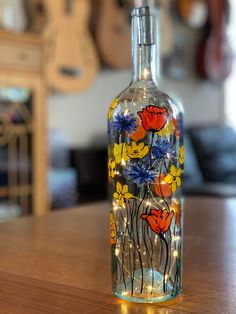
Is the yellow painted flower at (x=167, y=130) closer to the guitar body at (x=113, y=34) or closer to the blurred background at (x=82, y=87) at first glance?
the blurred background at (x=82, y=87)

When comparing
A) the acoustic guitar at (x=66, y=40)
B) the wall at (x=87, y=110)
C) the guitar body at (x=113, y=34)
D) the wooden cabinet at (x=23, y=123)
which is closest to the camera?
the wooden cabinet at (x=23, y=123)

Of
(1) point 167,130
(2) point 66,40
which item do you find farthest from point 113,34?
(1) point 167,130

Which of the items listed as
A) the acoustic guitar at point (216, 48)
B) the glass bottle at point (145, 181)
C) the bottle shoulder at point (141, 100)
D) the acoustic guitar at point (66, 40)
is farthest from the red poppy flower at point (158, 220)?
the acoustic guitar at point (216, 48)

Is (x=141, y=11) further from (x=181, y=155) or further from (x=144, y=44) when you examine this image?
(x=181, y=155)

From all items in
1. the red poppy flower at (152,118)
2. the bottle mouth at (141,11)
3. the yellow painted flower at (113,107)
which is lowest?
the red poppy flower at (152,118)

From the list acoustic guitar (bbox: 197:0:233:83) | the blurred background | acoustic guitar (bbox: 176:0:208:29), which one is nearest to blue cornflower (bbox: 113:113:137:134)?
the blurred background

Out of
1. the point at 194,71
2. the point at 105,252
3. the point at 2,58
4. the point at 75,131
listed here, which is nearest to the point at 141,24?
the point at 105,252

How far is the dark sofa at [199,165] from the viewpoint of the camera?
3148 mm

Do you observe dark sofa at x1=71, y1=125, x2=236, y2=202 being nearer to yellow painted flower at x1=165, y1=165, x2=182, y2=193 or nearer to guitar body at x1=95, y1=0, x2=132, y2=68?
guitar body at x1=95, y1=0, x2=132, y2=68

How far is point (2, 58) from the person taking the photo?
2387 mm

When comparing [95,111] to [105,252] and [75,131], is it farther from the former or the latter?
[105,252]

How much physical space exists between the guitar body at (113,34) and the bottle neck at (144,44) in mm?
2602

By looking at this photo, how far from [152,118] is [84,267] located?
0.27 metres

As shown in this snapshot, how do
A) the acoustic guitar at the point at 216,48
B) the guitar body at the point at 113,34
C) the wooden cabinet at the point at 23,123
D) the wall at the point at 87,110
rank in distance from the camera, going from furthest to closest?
the acoustic guitar at the point at 216,48
the wall at the point at 87,110
the guitar body at the point at 113,34
the wooden cabinet at the point at 23,123
